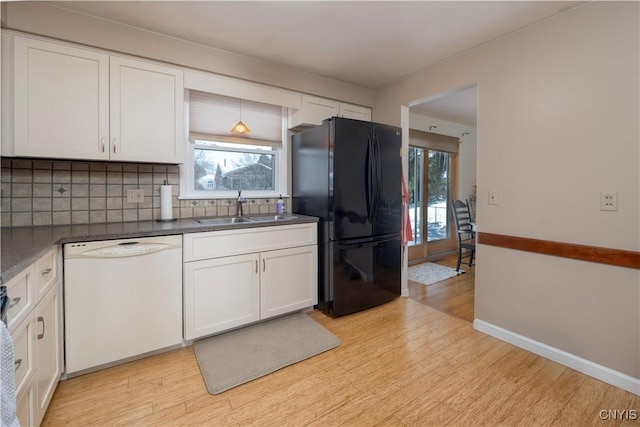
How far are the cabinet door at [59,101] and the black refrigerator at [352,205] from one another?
1721mm

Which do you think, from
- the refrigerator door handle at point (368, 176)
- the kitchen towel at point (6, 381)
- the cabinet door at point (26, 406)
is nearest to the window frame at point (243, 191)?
the refrigerator door handle at point (368, 176)

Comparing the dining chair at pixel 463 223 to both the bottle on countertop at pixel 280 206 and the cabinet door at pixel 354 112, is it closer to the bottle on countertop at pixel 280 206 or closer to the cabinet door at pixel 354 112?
the cabinet door at pixel 354 112

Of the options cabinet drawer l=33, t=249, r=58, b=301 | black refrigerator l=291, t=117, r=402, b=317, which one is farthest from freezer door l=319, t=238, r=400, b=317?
cabinet drawer l=33, t=249, r=58, b=301

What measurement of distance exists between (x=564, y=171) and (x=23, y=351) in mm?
3234

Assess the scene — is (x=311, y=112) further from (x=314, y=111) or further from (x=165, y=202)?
(x=165, y=202)

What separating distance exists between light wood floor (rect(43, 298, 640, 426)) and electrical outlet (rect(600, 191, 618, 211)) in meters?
1.13

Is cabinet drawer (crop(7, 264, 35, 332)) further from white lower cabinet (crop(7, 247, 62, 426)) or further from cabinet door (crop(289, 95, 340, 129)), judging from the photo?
cabinet door (crop(289, 95, 340, 129))

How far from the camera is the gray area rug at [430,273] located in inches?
155

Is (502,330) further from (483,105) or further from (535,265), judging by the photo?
(483,105)

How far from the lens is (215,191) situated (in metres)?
2.89

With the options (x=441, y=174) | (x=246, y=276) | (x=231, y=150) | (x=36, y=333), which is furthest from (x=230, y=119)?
(x=441, y=174)

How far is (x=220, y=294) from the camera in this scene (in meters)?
2.29

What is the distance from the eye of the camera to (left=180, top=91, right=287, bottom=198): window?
8.94 ft

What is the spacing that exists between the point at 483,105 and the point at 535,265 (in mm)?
1389
